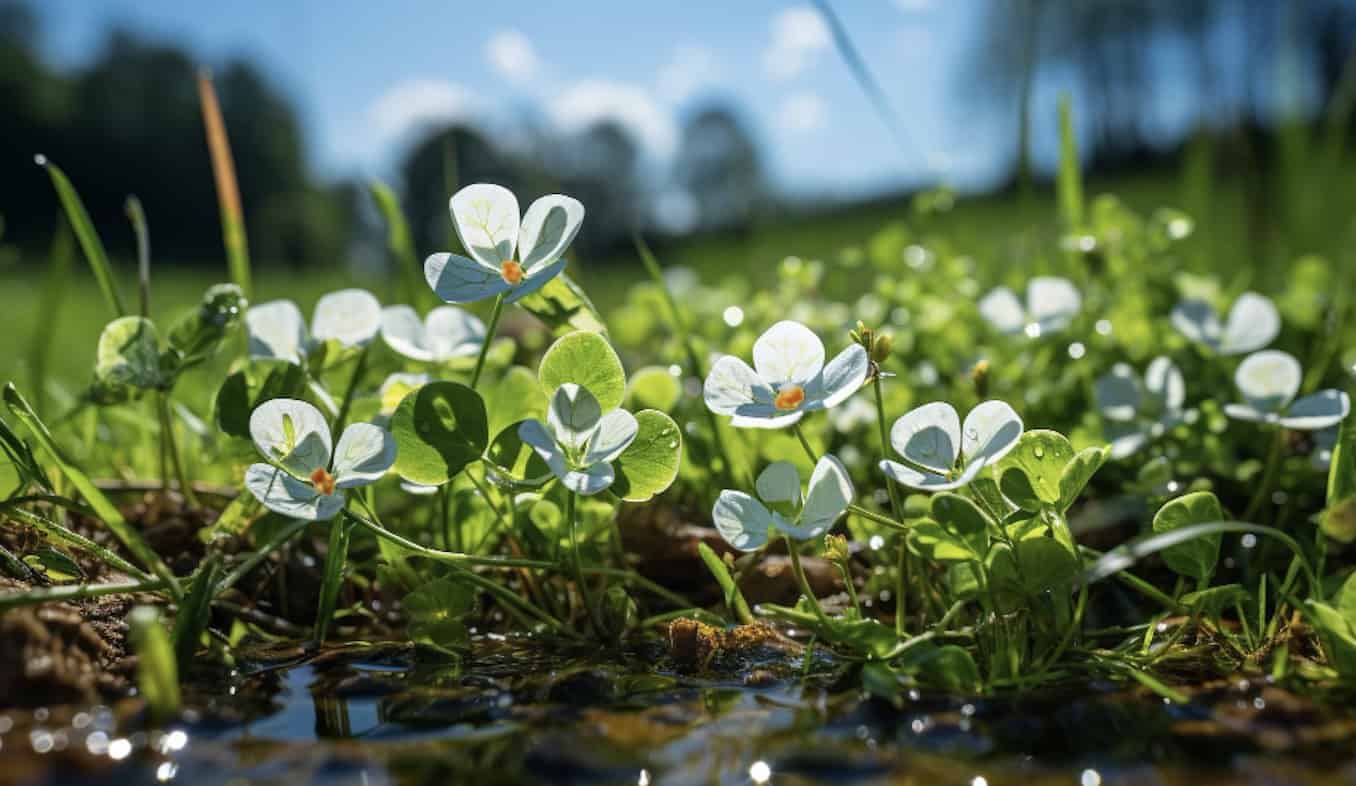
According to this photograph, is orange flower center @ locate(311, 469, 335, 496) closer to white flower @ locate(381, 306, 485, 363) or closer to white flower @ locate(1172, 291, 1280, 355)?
white flower @ locate(381, 306, 485, 363)

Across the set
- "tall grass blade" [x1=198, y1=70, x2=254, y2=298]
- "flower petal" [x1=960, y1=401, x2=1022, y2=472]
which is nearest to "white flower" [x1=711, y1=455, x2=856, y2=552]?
"flower petal" [x1=960, y1=401, x2=1022, y2=472]

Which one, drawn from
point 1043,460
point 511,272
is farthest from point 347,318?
point 1043,460

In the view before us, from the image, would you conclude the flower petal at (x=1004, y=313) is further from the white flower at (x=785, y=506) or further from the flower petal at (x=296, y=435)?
the flower petal at (x=296, y=435)

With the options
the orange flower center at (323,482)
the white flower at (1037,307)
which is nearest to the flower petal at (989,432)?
the orange flower center at (323,482)

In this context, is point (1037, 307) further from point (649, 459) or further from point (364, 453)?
point (364, 453)

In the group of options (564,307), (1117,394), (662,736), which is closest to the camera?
(662,736)

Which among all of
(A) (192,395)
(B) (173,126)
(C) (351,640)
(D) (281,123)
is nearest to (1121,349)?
(C) (351,640)

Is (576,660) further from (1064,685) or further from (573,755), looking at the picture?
(1064,685)
